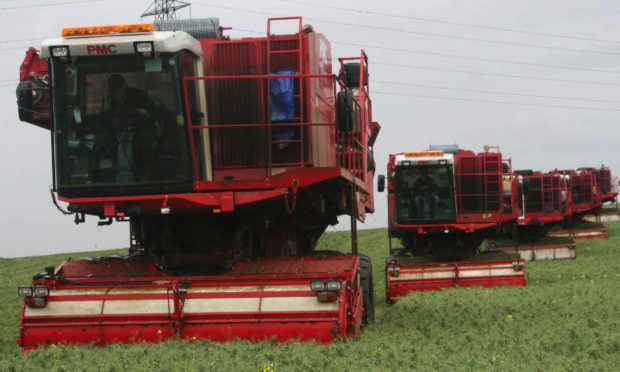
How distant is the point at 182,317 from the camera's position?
33.0ft

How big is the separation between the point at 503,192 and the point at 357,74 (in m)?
13.0

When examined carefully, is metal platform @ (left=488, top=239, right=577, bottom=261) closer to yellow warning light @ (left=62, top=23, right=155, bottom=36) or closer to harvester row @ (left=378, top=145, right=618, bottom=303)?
harvester row @ (left=378, top=145, right=618, bottom=303)

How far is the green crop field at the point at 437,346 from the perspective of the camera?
8695 mm

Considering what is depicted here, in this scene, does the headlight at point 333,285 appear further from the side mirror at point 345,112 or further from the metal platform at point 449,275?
the metal platform at point 449,275

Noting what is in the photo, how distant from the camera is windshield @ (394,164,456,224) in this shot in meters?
23.0

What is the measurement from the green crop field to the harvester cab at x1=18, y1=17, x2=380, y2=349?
463 mm

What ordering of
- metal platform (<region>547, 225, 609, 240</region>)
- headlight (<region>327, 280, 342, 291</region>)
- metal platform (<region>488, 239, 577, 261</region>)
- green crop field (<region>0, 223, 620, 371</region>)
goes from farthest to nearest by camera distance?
metal platform (<region>547, 225, 609, 240</region>) < metal platform (<region>488, 239, 577, 261</region>) < headlight (<region>327, 280, 342, 291</region>) < green crop field (<region>0, 223, 620, 371</region>)

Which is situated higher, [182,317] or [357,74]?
[357,74]

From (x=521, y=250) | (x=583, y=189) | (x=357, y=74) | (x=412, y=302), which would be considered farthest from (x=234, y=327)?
(x=583, y=189)

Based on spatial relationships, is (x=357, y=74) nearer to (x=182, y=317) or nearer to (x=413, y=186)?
(x=182, y=317)

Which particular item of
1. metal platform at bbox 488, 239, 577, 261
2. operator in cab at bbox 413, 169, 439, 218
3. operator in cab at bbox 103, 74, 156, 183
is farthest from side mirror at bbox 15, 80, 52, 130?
metal platform at bbox 488, 239, 577, 261

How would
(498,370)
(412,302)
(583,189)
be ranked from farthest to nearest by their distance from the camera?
(583,189)
(412,302)
(498,370)

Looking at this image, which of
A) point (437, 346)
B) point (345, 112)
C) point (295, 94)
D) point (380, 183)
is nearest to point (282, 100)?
point (295, 94)

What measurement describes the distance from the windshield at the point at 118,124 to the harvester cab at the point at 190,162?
1 cm
